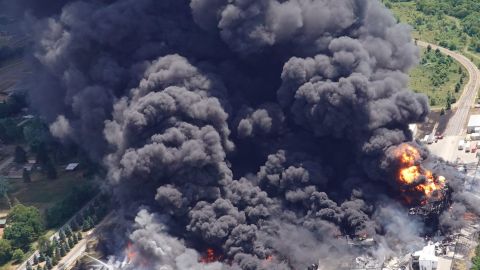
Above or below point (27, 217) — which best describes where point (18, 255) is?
below

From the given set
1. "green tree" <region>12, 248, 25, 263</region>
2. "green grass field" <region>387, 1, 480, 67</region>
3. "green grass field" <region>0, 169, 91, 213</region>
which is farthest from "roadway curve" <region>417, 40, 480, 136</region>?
"green tree" <region>12, 248, 25, 263</region>

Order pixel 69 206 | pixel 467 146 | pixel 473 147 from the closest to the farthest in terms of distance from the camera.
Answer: pixel 69 206
pixel 473 147
pixel 467 146

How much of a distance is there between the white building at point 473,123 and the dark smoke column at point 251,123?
20.5m

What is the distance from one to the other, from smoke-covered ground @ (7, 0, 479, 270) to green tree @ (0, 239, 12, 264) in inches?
458

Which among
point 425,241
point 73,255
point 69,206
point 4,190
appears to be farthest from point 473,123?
point 4,190

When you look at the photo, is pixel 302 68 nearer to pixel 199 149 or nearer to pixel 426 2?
pixel 199 149

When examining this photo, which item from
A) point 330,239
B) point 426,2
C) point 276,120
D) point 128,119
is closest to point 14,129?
point 128,119

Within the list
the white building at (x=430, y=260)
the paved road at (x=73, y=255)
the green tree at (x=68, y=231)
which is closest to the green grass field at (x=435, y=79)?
the white building at (x=430, y=260)

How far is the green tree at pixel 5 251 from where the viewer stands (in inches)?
3223

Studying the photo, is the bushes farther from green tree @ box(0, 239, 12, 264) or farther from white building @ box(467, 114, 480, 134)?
white building @ box(467, 114, 480, 134)

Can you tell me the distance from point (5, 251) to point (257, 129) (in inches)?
1208

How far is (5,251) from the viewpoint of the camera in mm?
82000

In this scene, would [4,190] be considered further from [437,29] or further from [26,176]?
[437,29]

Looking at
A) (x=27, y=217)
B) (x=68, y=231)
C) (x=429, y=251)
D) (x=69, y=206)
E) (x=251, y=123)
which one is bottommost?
(x=429, y=251)
